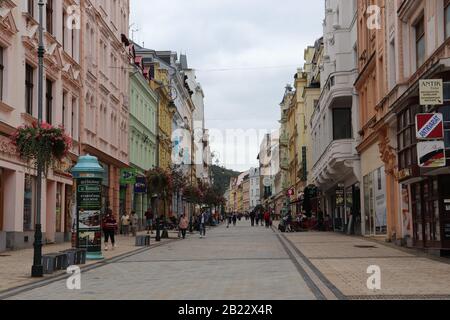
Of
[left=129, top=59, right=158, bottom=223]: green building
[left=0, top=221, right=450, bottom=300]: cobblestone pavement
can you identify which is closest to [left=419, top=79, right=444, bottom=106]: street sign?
[left=0, top=221, right=450, bottom=300]: cobblestone pavement

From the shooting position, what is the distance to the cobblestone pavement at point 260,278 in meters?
11.9

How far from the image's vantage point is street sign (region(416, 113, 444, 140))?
18.1 metres

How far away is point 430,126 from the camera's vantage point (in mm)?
18328

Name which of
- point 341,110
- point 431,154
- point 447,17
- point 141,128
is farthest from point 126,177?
point 431,154

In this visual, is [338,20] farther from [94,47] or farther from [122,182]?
[122,182]

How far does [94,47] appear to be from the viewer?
3947cm

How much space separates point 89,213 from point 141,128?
36.8m

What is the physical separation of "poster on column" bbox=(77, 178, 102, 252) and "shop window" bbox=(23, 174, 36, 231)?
6469 mm

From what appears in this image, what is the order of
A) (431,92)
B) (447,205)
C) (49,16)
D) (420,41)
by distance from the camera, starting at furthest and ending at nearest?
(49,16) → (420,41) → (447,205) → (431,92)

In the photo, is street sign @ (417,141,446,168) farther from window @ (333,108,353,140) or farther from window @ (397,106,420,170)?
window @ (333,108,353,140)

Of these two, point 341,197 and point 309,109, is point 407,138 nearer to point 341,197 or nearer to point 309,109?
point 341,197
